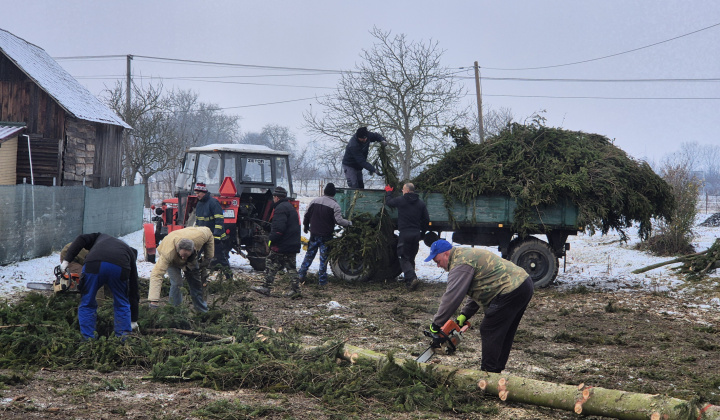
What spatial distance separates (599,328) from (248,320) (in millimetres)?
4647

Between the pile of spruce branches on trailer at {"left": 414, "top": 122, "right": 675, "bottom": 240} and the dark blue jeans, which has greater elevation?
the pile of spruce branches on trailer at {"left": 414, "top": 122, "right": 675, "bottom": 240}

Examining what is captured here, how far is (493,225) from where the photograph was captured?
11.5 m

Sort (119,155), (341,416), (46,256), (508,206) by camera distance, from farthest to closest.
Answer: (119,155)
(46,256)
(508,206)
(341,416)

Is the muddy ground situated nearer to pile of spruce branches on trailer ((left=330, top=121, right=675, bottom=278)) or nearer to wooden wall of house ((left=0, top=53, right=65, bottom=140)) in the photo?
pile of spruce branches on trailer ((left=330, top=121, right=675, bottom=278))

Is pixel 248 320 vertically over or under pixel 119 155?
under

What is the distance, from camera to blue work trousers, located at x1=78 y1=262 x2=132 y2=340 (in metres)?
6.54

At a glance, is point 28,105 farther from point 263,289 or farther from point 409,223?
point 409,223

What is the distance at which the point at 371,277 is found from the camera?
39.6 feet

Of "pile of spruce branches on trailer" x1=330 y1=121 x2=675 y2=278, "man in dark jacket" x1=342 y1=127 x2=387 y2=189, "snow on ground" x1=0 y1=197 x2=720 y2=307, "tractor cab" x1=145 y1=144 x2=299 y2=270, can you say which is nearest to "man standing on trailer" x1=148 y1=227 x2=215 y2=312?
"snow on ground" x1=0 y1=197 x2=720 y2=307

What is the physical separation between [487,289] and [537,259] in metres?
6.57

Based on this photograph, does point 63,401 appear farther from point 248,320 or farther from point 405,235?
point 405,235

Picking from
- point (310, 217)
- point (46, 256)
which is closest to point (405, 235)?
point (310, 217)

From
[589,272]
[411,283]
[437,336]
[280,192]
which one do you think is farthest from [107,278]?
[589,272]

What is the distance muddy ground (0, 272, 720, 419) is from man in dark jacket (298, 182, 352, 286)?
464 mm
